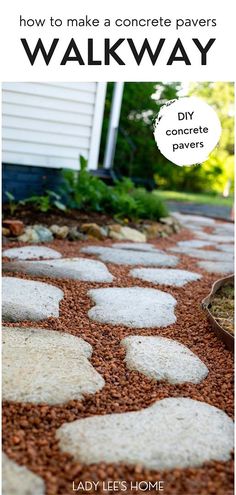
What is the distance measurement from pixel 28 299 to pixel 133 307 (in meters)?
0.43

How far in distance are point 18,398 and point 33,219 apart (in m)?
2.72

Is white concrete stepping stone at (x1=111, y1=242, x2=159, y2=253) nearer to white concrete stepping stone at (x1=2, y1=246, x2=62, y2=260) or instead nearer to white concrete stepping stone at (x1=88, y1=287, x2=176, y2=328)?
white concrete stepping stone at (x1=2, y1=246, x2=62, y2=260)

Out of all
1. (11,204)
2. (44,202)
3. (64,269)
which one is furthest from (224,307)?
(11,204)

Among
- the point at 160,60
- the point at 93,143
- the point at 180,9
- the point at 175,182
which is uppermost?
the point at 180,9

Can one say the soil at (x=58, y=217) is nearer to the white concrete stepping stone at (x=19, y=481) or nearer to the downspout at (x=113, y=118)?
the downspout at (x=113, y=118)

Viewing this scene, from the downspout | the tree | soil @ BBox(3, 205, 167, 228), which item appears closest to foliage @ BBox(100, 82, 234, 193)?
the tree

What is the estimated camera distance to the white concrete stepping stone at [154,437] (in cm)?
103

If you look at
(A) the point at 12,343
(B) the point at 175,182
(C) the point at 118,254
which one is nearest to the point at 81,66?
(A) the point at 12,343

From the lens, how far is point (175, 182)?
13.5m

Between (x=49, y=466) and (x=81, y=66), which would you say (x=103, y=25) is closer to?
(x=81, y=66)

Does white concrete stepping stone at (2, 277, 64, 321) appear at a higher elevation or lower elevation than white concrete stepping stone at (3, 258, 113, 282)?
higher

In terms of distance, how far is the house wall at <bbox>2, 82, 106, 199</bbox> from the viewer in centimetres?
425

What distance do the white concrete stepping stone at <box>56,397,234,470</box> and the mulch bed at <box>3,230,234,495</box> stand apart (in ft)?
0.07

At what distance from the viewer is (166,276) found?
2660mm
